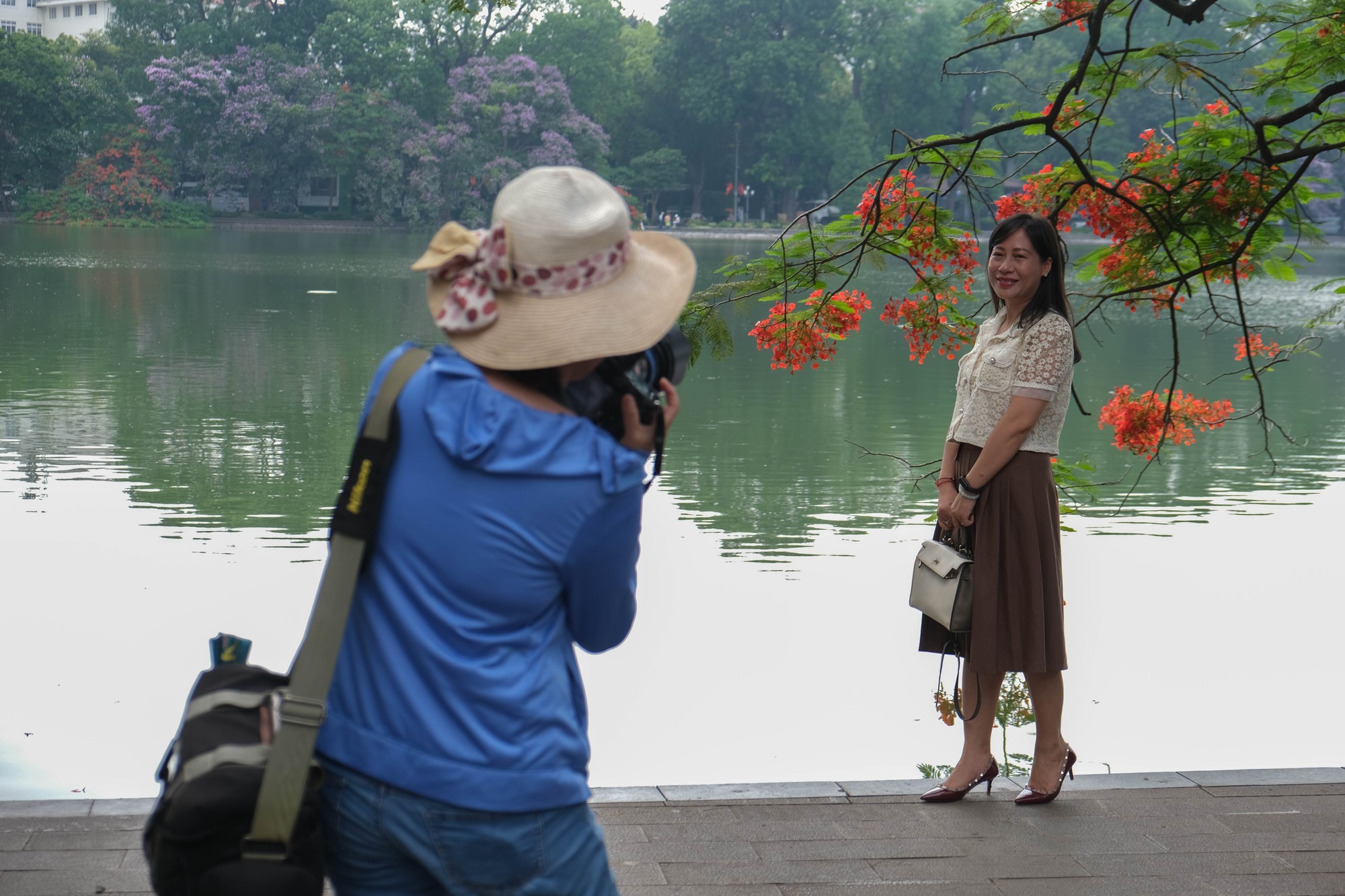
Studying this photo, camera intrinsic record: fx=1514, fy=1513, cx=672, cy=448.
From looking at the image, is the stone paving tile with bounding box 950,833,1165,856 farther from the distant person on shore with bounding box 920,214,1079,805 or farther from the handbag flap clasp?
the handbag flap clasp

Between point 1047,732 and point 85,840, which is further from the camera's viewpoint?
point 1047,732

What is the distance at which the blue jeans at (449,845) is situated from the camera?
4.95 feet

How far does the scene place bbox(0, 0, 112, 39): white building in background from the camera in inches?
2985

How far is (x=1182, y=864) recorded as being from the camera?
9.86ft

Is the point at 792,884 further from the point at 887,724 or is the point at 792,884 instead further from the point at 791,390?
the point at 791,390

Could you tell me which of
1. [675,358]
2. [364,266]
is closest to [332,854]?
[675,358]

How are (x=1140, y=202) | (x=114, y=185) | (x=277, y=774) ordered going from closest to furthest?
1. (x=277, y=774)
2. (x=1140, y=202)
3. (x=114, y=185)

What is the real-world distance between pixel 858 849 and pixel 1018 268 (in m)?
1.28

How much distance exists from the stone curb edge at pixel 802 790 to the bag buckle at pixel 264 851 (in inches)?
68.3

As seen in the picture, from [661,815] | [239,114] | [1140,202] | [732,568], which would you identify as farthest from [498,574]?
[239,114]

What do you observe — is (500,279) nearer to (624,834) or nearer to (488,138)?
(624,834)

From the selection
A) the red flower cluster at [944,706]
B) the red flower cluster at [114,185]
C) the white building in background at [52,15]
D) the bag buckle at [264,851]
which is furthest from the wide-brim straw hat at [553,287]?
the white building in background at [52,15]

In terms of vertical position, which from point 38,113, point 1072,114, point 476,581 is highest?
point 38,113

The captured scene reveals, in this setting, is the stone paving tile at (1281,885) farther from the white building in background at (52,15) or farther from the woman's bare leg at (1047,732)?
the white building in background at (52,15)
